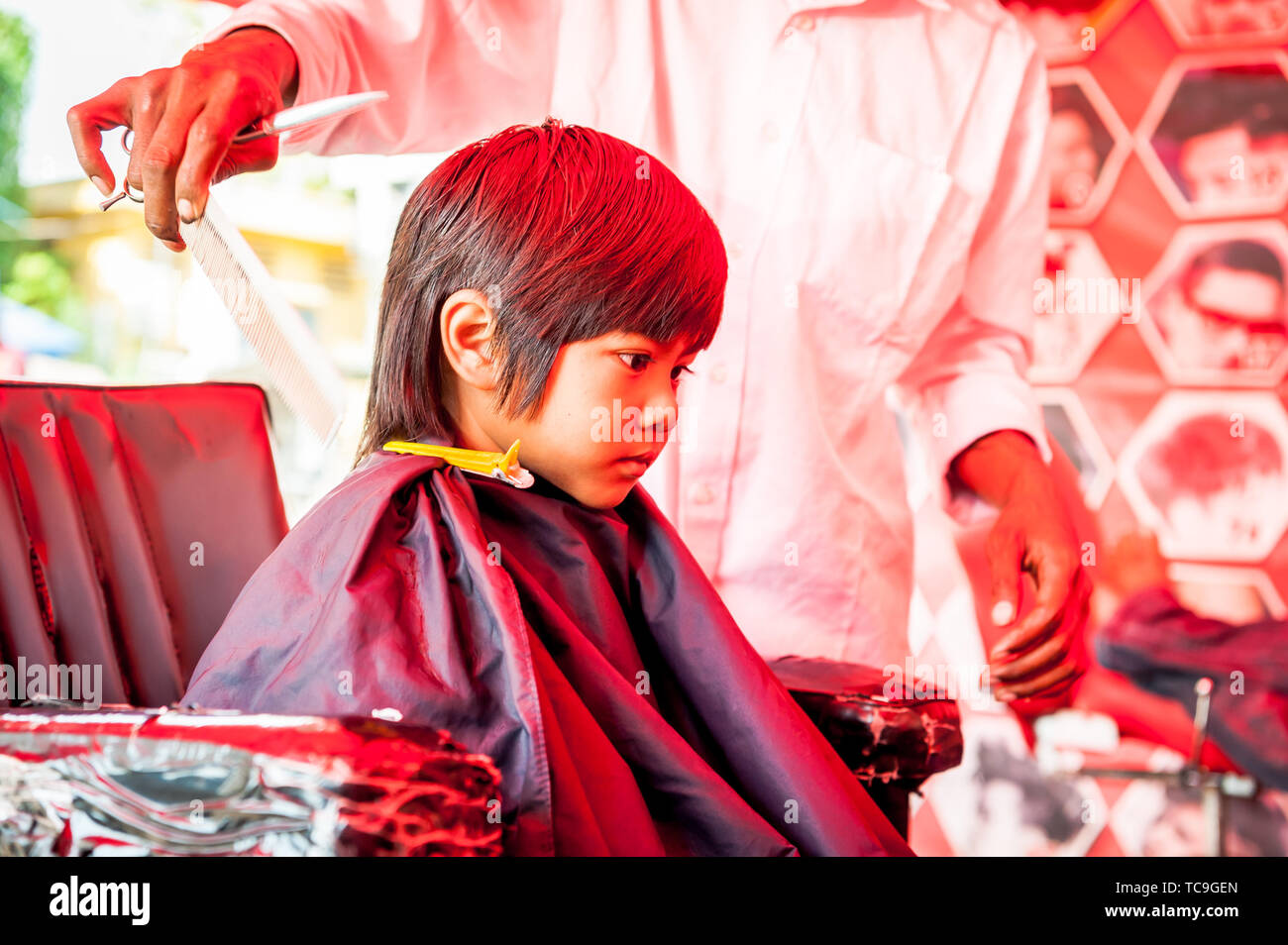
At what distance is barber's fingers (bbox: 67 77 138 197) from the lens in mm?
970

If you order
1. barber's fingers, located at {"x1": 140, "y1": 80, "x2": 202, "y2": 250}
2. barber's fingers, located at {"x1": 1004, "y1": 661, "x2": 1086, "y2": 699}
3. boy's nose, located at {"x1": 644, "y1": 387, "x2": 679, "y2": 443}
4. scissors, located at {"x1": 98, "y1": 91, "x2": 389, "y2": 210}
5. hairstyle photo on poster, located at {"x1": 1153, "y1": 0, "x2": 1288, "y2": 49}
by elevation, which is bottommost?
barber's fingers, located at {"x1": 1004, "y1": 661, "x2": 1086, "y2": 699}

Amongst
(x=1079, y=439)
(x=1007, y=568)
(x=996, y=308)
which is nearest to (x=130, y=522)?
(x=1007, y=568)

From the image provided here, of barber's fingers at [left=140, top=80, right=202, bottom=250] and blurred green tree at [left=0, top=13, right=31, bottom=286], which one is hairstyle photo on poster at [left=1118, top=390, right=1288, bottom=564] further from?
blurred green tree at [left=0, top=13, right=31, bottom=286]

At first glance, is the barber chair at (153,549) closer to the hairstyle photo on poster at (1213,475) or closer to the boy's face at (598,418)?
the boy's face at (598,418)

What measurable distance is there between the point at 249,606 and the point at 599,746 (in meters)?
0.29

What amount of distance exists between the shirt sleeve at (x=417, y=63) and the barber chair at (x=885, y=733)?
844 millimetres

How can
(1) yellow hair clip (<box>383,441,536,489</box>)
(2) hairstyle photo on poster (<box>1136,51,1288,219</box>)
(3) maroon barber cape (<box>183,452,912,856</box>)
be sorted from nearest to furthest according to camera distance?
(3) maroon barber cape (<box>183,452,912,856</box>)
(1) yellow hair clip (<box>383,441,536,489</box>)
(2) hairstyle photo on poster (<box>1136,51,1288,219</box>)

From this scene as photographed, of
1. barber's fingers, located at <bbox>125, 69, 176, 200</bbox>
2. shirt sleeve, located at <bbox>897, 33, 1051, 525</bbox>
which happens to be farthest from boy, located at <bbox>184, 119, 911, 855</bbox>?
shirt sleeve, located at <bbox>897, 33, 1051, 525</bbox>

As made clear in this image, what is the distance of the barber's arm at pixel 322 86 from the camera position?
0.95 metres

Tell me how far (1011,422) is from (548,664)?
0.86 meters

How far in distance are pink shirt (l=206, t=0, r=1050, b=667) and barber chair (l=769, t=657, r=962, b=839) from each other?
14.6 inches

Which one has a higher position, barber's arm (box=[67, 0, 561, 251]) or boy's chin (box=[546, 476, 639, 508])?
barber's arm (box=[67, 0, 561, 251])

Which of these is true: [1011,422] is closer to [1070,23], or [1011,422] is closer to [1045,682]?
[1045,682]
